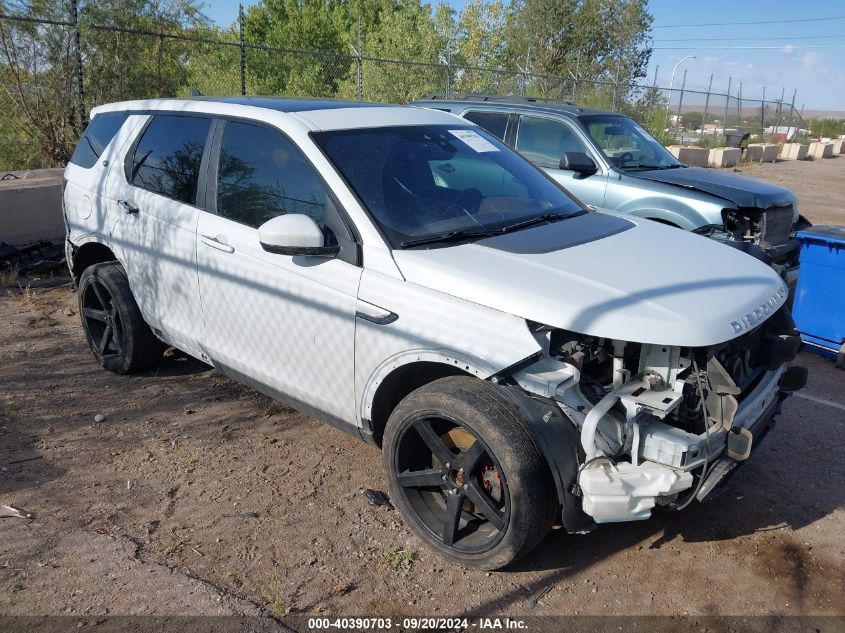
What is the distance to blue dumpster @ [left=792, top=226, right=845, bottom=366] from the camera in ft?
19.2

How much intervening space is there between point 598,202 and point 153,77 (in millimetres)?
8298

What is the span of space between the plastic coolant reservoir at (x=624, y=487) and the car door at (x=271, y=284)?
1246 millimetres

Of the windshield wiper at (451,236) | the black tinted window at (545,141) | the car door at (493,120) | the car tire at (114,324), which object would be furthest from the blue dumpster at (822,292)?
the car tire at (114,324)

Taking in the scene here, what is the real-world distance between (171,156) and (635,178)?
491 cm

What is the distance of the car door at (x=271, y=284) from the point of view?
11.4 ft

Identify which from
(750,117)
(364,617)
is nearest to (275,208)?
(364,617)

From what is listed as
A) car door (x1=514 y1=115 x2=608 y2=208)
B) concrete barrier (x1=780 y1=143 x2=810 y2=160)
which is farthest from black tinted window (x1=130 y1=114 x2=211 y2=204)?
concrete barrier (x1=780 y1=143 x2=810 y2=160)

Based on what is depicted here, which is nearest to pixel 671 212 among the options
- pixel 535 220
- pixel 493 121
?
pixel 493 121

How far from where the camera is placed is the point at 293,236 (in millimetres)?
3297

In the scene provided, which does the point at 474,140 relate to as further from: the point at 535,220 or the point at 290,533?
the point at 290,533

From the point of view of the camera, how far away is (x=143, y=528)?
11.4 feet

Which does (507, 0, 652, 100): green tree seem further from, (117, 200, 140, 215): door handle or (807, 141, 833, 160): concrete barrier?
(117, 200, 140, 215): door handle

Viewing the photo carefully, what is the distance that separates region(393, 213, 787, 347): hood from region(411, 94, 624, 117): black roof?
4826mm

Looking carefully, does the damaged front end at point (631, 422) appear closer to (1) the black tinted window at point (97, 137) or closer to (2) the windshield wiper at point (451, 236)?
(2) the windshield wiper at point (451, 236)
